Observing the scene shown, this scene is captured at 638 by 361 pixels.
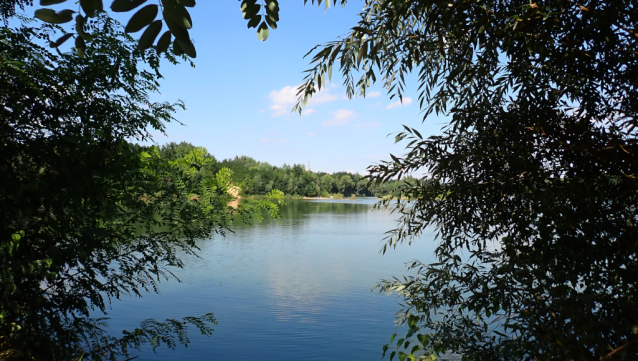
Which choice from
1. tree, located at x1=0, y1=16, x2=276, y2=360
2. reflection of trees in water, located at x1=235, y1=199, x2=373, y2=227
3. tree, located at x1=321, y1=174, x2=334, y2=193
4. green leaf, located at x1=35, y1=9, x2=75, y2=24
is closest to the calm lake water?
tree, located at x1=0, y1=16, x2=276, y2=360

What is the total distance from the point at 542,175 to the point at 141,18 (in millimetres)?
2914

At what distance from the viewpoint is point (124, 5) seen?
0.99 m

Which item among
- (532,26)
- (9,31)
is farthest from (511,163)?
(9,31)

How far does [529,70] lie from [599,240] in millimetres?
1363

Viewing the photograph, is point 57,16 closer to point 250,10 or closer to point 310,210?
point 250,10

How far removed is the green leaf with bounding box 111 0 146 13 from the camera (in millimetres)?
970

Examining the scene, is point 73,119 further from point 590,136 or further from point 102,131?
point 590,136

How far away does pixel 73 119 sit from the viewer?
3275mm

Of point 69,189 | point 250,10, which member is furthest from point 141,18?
point 69,189

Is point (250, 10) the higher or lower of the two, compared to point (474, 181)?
higher

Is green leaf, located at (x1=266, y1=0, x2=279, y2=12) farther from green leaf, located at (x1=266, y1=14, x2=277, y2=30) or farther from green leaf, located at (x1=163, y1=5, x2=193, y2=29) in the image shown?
green leaf, located at (x1=163, y1=5, x2=193, y2=29)

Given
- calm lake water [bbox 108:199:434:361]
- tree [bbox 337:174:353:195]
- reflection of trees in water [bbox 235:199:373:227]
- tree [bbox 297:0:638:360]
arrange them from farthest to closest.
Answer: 1. tree [bbox 337:174:353:195]
2. reflection of trees in water [bbox 235:199:373:227]
3. calm lake water [bbox 108:199:434:361]
4. tree [bbox 297:0:638:360]

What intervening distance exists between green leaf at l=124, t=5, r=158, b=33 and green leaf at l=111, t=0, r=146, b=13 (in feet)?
0.06

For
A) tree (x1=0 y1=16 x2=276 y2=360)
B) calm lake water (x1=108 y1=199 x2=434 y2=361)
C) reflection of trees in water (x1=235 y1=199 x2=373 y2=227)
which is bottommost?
calm lake water (x1=108 y1=199 x2=434 y2=361)
